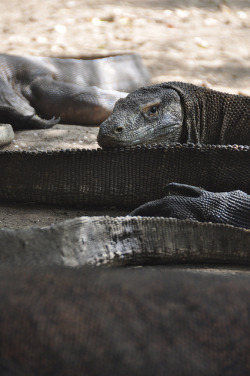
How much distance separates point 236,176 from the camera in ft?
9.10

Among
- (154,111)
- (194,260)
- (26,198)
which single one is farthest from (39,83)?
(194,260)

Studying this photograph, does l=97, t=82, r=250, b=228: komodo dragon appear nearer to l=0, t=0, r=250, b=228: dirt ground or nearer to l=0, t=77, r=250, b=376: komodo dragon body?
l=0, t=0, r=250, b=228: dirt ground

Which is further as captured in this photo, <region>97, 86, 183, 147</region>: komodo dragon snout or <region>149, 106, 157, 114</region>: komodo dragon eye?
<region>149, 106, 157, 114</region>: komodo dragon eye

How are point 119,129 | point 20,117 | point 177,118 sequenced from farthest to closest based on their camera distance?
point 20,117 → point 177,118 → point 119,129

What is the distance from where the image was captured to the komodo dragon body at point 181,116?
11.4ft

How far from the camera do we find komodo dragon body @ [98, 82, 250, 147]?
346 cm

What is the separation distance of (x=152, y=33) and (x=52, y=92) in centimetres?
312

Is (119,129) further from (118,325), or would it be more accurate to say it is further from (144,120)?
(118,325)

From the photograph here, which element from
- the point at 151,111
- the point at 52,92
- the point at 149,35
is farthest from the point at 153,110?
the point at 149,35

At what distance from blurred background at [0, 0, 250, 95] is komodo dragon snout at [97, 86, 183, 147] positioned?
2182mm

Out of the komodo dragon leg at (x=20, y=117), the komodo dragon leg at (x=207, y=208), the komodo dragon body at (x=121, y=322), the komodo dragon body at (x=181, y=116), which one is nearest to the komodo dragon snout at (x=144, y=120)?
the komodo dragon body at (x=181, y=116)

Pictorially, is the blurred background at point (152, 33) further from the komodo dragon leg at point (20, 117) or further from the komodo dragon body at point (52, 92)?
the komodo dragon leg at point (20, 117)

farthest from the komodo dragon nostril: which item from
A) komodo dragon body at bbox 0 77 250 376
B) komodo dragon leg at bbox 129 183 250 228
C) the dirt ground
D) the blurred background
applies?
the blurred background

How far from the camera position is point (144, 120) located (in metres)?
3.50
